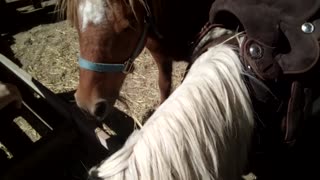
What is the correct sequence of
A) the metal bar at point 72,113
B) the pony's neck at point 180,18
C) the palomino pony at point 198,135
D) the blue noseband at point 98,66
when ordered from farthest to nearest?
the pony's neck at point 180,18, the blue noseband at point 98,66, the metal bar at point 72,113, the palomino pony at point 198,135

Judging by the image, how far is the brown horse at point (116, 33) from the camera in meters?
1.47

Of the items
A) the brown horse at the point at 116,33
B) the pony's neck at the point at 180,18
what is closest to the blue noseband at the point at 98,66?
the brown horse at the point at 116,33

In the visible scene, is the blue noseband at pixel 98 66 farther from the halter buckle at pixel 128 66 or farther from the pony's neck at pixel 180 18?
the pony's neck at pixel 180 18

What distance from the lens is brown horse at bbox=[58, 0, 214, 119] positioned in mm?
1470

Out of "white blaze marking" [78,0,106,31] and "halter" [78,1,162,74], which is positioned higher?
"white blaze marking" [78,0,106,31]

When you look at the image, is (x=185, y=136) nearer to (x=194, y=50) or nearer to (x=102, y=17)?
(x=194, y=50)

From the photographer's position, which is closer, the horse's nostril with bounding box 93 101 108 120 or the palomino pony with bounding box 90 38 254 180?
the palomino pony with bounding box 90 38 254 180

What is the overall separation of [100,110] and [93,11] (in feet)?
1.40

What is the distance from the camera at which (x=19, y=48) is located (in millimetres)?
3477

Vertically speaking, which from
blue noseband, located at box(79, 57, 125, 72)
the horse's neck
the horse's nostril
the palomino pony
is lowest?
the horse's nostril

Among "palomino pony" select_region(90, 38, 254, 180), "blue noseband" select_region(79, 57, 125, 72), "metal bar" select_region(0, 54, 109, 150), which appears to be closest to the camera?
"palomino pony" select_region(90, 38, 254, 180)

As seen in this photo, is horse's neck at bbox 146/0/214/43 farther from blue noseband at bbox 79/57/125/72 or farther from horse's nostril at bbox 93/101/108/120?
horse's nostril at bbox 93/101/108/120

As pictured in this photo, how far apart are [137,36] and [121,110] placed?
42.1 inches

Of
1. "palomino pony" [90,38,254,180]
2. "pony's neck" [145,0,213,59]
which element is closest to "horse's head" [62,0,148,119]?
"pony's neck" [145,0,213,59]
